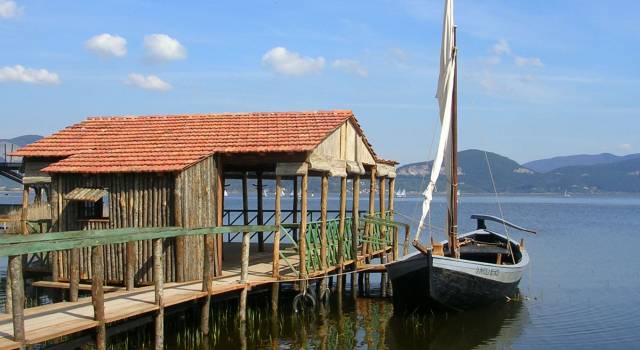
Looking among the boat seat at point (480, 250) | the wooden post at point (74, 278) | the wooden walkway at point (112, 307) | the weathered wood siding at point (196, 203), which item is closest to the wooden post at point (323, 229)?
the wooden walkway at point (112, 307)

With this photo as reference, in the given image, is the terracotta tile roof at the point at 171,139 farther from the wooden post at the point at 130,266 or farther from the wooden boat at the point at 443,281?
the wooden boat at the point at 443,281

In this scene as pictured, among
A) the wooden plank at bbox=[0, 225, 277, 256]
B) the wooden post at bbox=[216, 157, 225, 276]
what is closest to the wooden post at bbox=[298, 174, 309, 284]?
the wooden plank at bbox=[0, 225, 277, 256]

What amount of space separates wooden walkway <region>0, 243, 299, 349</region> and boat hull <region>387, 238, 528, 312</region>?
9.48ft

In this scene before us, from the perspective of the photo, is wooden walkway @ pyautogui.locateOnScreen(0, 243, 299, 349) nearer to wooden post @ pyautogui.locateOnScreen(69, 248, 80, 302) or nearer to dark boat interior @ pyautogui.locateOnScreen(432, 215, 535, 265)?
wooden post @ pyautogui.locateOnScreen(69, 248, 80, 302)

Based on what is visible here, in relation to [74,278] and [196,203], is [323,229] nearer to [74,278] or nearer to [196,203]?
[196,203]

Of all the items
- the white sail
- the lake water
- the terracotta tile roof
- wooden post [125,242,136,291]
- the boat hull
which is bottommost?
the lake water

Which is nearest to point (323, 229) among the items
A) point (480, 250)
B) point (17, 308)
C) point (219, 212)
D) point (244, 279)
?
point (219, 212)

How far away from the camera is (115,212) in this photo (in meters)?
16.7

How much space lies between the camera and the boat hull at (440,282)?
1770cm

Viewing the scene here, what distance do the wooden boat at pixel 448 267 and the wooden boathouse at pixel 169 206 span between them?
2.54 metres

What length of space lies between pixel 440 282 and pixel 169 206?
6.95m

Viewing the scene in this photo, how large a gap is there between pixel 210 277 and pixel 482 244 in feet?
42.7

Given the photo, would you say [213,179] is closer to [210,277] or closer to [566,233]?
[210,277]

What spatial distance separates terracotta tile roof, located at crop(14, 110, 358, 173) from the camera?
56.0 ft
